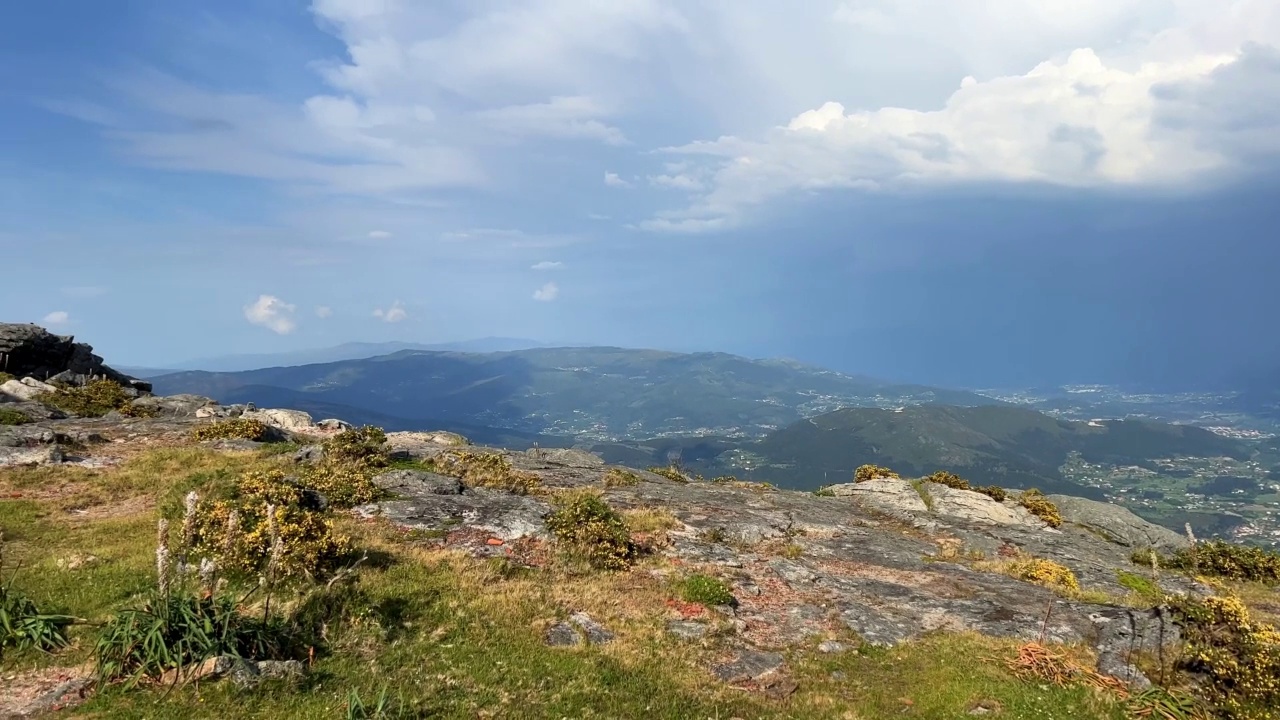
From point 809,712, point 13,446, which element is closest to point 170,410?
point 13,446

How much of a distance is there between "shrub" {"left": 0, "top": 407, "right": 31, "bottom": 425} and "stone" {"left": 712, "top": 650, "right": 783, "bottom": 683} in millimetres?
40709

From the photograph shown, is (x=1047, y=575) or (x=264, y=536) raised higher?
(x=264, y=536)

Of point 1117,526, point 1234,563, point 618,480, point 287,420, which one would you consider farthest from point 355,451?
point 1117,526

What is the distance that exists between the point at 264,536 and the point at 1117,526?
53624 millimetres

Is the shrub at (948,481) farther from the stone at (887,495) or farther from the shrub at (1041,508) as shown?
the shrub at (1041,508)

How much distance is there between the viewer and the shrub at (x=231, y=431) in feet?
112

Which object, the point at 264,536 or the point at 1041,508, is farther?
the point at 1041,508

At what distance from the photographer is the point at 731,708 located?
43.0 feet

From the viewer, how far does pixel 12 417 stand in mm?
33312

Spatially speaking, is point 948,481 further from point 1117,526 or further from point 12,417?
point 12,417

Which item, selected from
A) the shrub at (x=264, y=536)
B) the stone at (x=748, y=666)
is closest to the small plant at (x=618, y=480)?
the shrub at (x=264, y=536)

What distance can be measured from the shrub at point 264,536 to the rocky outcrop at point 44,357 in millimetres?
50359

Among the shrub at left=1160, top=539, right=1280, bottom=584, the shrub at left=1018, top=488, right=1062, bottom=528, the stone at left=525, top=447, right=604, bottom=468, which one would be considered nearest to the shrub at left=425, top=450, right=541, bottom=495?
the stone at left=525, top=447, right=604, bottom=468

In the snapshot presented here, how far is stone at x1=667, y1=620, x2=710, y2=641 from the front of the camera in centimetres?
1670
